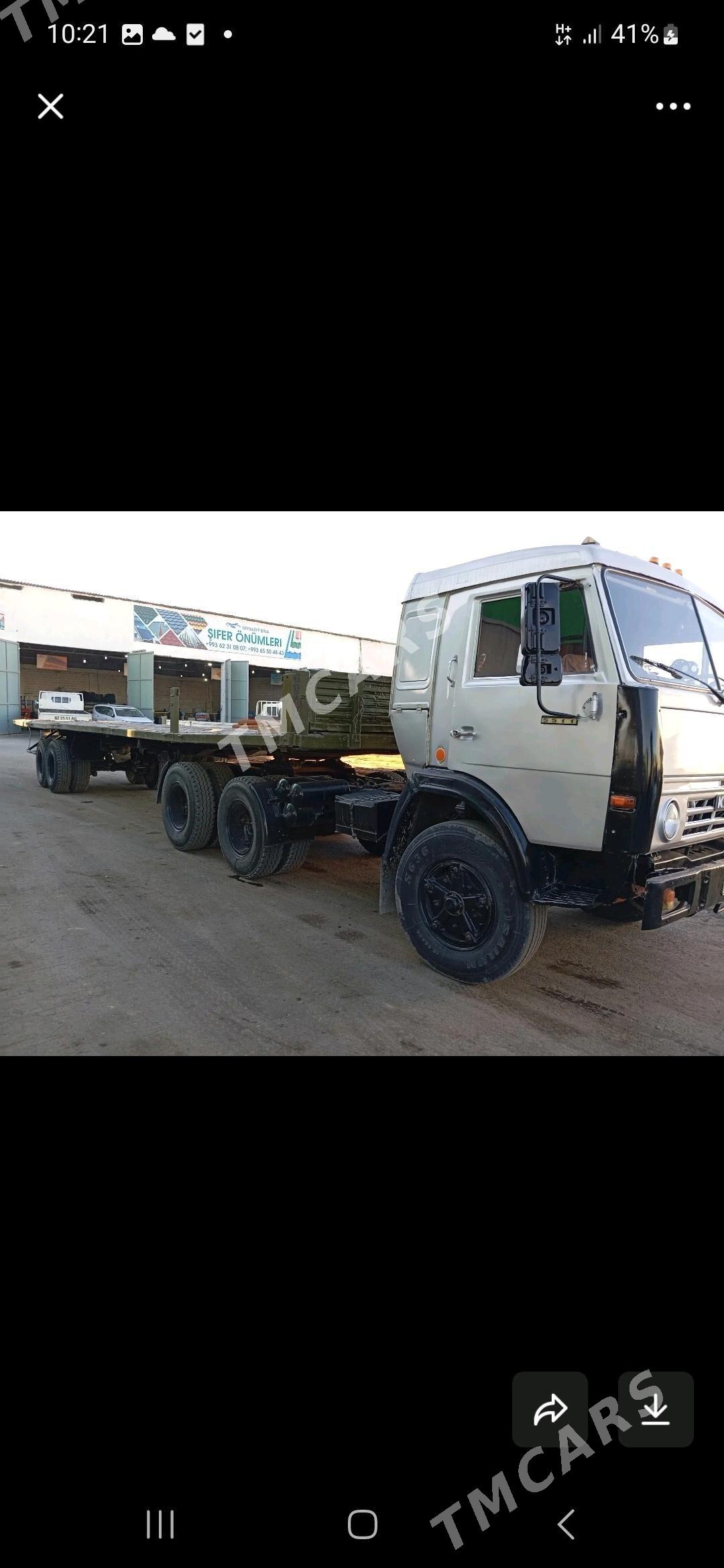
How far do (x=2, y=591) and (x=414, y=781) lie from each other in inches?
1224

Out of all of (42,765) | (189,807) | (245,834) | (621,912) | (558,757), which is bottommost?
(621,912)

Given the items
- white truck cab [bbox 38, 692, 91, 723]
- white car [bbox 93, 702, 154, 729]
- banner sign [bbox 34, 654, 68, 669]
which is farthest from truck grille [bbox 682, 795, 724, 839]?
banner sign [bbox 34, 654, 68, 669]

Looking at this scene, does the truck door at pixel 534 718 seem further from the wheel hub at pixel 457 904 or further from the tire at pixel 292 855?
the tire at pixel 292 855

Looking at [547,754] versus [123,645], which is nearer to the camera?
[547,754]

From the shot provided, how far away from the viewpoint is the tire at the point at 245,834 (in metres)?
6.53

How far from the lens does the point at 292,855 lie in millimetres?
6906

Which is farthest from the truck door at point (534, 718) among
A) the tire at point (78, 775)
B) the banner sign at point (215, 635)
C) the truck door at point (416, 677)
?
the banner sign at point (215, 635)

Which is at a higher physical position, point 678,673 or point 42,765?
point 678,673

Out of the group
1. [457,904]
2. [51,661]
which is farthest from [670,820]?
[51,661]

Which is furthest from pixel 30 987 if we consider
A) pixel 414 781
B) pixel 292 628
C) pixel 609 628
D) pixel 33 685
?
pixel 33 685

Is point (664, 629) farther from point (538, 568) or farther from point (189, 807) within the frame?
point (189, 807)

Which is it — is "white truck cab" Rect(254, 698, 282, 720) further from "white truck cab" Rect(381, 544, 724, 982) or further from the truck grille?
the truck grille

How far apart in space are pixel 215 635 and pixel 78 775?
A: 76.2 ft

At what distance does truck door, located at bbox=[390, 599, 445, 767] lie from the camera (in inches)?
182
